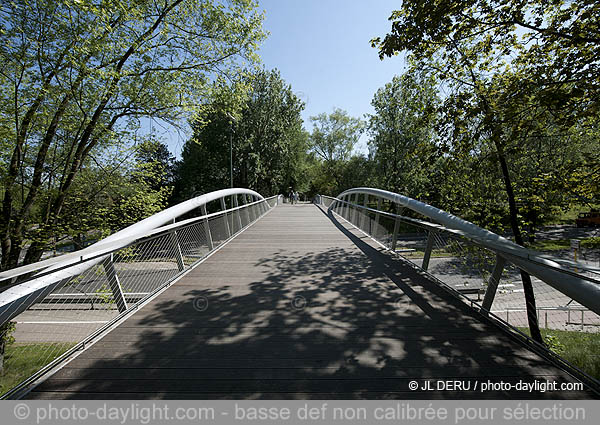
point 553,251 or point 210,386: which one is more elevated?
point 210,386

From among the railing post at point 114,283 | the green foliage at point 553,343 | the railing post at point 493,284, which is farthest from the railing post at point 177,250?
the green foliage at point 553,343

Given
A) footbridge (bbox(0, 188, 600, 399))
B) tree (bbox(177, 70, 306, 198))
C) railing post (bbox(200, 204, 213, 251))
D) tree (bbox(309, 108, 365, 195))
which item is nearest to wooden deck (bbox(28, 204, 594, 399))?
footbridge (bbox(0, 188, 600, 399))

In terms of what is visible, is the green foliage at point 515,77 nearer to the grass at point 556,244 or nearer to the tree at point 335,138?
the grass at point 556,244

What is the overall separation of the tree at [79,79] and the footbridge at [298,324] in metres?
4.74

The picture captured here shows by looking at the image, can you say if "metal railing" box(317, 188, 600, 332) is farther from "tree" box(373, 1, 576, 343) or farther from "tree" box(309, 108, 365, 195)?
"tree" box(309, 108, 365, 195)

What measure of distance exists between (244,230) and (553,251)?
22.1 metres

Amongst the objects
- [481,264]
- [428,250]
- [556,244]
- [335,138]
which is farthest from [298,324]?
[335,138]

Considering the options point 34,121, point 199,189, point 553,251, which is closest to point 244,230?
point 34,121

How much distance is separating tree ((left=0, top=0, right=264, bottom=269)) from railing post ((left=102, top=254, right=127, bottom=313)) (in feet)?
16.9

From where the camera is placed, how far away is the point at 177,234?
4672mm

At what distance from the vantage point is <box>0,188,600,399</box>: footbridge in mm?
2018

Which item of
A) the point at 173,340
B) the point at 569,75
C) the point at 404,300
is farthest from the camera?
the point at 569,75

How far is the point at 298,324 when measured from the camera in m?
2.98
